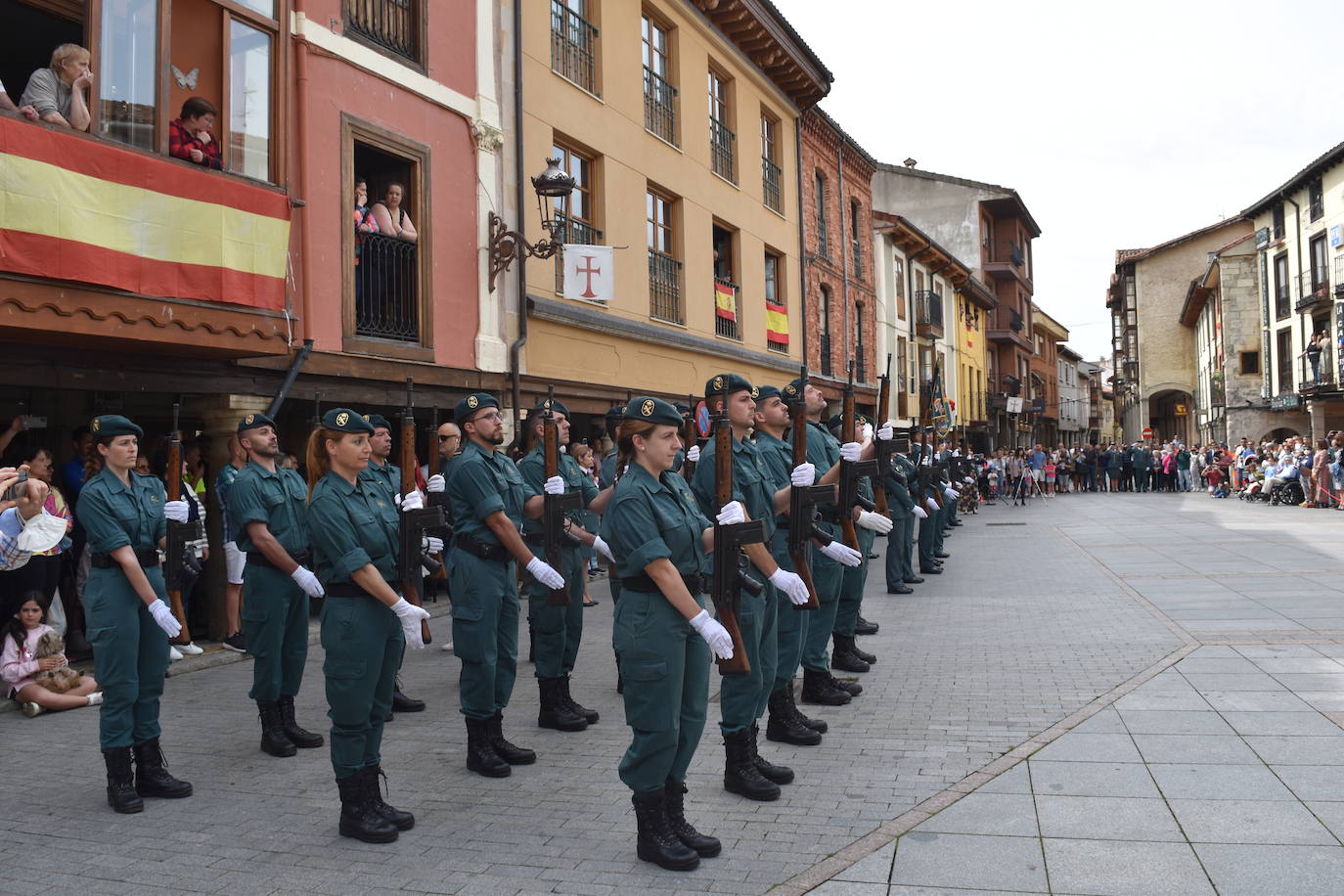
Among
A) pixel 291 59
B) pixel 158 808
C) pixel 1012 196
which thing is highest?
pixel 1012 196

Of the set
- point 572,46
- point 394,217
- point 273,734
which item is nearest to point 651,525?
point 273,734

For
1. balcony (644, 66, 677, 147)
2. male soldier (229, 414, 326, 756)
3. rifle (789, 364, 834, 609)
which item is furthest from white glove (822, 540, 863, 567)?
balcony (644, 66, 677, 147)

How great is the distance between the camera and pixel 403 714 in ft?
22.6

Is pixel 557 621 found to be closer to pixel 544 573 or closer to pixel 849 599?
pixel 544 573

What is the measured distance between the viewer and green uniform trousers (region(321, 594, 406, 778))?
180 inches

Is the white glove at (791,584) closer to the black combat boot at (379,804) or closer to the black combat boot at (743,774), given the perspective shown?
the black combat boot at (743,774)

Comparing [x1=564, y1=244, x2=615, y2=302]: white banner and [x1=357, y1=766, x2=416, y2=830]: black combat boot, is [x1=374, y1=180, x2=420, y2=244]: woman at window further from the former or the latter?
[x1=357, y1=766, x2=416, y2=830]: black combat boot

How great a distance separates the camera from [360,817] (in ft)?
15.0

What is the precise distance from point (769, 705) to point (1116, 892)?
2.37m

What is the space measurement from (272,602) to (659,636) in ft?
9.98

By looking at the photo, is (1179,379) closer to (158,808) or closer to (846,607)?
(846,607)

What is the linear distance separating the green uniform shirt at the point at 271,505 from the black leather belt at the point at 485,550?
Answer: 1.11 m

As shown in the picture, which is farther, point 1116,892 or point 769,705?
point 769,705

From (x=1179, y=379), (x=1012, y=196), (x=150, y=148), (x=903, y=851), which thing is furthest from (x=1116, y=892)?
(x=1179, y=379)
